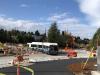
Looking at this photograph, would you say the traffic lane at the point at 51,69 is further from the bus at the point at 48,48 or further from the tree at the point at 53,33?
the tree at the point at 53,33

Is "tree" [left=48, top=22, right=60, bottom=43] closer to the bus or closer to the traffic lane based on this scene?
the bus

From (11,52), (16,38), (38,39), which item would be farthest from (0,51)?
(38,39)

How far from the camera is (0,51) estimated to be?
233 feet

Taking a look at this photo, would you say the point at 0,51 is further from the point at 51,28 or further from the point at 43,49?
the point at 51,28

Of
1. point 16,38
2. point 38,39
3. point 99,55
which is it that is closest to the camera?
point 99,55

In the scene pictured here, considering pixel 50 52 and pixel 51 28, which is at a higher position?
pixel 51 28

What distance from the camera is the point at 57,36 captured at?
118 m

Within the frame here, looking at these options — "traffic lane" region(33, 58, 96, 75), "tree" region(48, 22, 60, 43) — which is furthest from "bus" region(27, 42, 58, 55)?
"traffic lane" region(33, 58, 96, 75)

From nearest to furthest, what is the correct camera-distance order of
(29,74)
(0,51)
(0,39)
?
(29,74) < (0,51) < (0,39)

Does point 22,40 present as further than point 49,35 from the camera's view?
Yes

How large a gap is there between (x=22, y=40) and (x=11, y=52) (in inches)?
2388

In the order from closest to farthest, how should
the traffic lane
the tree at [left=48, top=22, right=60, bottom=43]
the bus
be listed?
1. the traffic lane
2. the bus
3. the tree at [left=48, top=22, right=60, bottom=43]

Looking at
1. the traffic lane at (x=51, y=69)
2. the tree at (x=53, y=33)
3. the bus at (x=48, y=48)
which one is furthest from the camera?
the tree at (x=53, y=33)

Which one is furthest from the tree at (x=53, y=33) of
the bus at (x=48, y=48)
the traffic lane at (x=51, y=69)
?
the traffic lane at (x=51, y=69)
